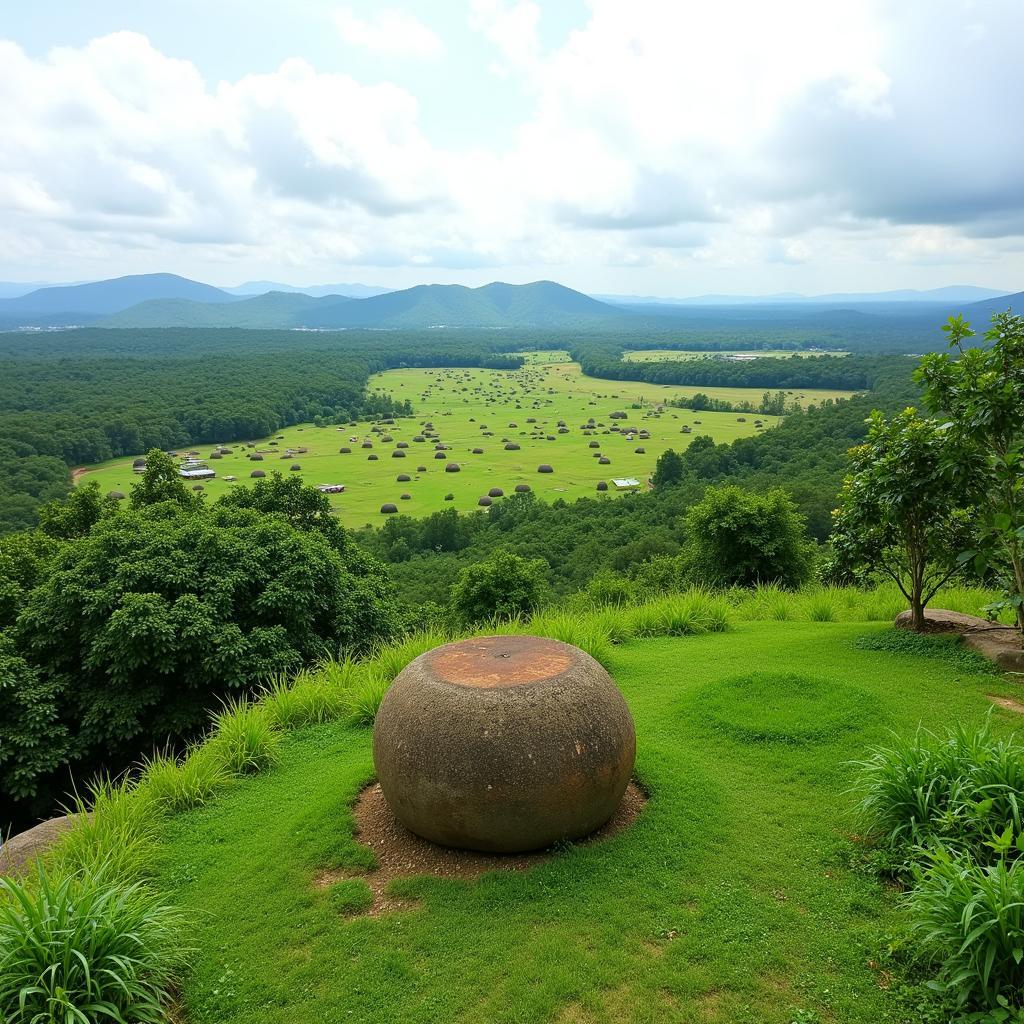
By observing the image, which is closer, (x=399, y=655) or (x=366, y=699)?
(x=366, y=699)

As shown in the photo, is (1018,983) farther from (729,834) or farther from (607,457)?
(607,457)

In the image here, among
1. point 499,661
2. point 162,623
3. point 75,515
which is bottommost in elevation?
point 162,623

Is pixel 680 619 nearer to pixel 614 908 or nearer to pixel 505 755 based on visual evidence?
pixel 505 755

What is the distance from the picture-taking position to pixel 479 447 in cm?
10988

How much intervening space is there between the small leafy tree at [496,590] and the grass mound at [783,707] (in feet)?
30.5

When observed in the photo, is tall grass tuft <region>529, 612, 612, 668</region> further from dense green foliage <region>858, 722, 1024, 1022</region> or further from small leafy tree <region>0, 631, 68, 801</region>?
small leafy tree <region>0, 631, 68, 801</region>

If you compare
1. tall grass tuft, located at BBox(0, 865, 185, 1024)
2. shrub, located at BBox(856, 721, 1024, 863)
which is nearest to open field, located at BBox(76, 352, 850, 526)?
tall grass tuft, located at BBox(0, 865, 185, 1024)

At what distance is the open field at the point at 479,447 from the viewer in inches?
3191

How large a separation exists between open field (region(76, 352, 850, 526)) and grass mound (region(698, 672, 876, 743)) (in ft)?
192

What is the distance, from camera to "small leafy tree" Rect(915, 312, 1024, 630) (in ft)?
33.3

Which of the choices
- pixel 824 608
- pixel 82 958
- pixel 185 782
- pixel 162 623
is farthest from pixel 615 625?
pixel 82 958

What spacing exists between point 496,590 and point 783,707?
11.0 m

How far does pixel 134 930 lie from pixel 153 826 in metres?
2.96

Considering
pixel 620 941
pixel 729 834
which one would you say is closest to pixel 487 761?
pixel 620 941
